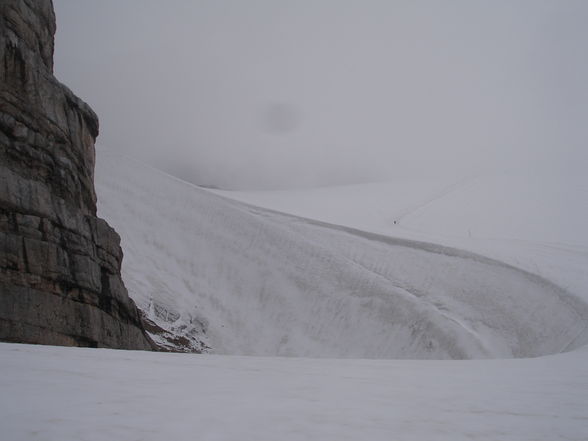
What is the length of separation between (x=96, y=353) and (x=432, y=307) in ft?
51.1

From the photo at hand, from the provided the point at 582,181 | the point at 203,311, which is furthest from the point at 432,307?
the point at 582,181

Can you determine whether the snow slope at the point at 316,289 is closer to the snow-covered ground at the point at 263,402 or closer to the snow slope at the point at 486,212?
the snow slope at the point at 486,212

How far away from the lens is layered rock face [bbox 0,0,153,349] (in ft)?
34.0

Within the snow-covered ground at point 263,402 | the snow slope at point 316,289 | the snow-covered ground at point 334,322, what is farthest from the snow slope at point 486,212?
the snow-covered ground at point 263,402

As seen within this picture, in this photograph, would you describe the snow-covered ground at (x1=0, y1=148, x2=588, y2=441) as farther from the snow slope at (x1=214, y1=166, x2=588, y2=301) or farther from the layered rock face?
the layered rock face

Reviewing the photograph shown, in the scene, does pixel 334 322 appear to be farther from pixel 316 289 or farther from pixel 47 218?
pixel 47 218

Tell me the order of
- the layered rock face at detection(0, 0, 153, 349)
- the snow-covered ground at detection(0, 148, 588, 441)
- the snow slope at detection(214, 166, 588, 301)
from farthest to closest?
the snow slope at detection(214, 166, 588, 301) → the layered rock face at detection(0, 0, 153, 349) → the snow-covered ground at detection(0, 148, 588, 441)

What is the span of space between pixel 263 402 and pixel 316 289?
19593 millimetres

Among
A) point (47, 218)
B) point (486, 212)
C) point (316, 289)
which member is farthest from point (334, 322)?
point (486, 212)

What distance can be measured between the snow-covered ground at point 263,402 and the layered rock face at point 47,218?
436cm

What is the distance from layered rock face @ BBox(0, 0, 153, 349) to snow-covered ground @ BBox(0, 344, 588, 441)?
4365 millimetres

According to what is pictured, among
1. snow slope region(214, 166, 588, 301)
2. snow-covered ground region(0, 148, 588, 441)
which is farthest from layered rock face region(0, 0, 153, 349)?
snow slope region(214, 166, 588, 301)

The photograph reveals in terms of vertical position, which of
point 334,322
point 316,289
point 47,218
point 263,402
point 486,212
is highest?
point 486,212

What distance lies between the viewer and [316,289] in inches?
931
